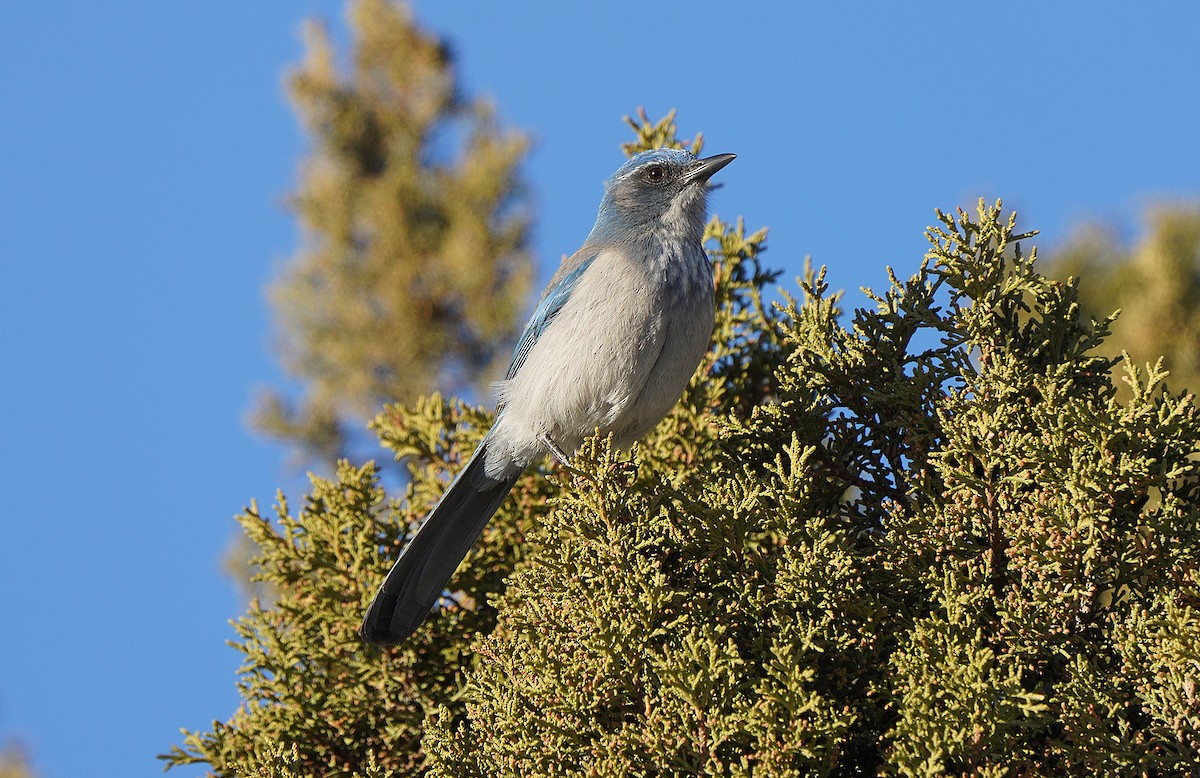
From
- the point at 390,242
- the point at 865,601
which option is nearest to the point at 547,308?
the point at 865,601

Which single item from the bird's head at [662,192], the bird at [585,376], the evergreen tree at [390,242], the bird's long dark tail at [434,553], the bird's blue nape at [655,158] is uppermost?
the evergreen tree at [390,242]

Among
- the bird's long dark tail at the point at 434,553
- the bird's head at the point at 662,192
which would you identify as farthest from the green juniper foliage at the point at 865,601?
the bird's head at the point at 662,192

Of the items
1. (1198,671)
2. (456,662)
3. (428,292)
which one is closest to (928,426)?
(1198,671)

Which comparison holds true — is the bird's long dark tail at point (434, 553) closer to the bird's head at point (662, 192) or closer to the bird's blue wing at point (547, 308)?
the bird's blue wing at point (547, 308)

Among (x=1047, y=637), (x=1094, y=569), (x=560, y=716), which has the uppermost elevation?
(x=1094, y=569)

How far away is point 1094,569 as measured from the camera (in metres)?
3.10

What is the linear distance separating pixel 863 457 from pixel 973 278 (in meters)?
0.68

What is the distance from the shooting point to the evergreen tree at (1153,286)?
689 centimetres

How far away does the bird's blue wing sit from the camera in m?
4.84

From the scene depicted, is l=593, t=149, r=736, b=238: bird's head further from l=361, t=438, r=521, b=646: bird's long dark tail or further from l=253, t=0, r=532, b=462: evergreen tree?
l=253, t=0, r=532, b=462: evergreen tree

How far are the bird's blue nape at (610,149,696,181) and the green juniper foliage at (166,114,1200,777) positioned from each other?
129 cm

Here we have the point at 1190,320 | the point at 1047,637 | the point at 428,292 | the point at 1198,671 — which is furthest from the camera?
the point at 428,292

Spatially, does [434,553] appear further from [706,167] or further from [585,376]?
[706,167]

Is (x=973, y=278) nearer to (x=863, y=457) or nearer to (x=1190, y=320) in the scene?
(x=863, y=457)
